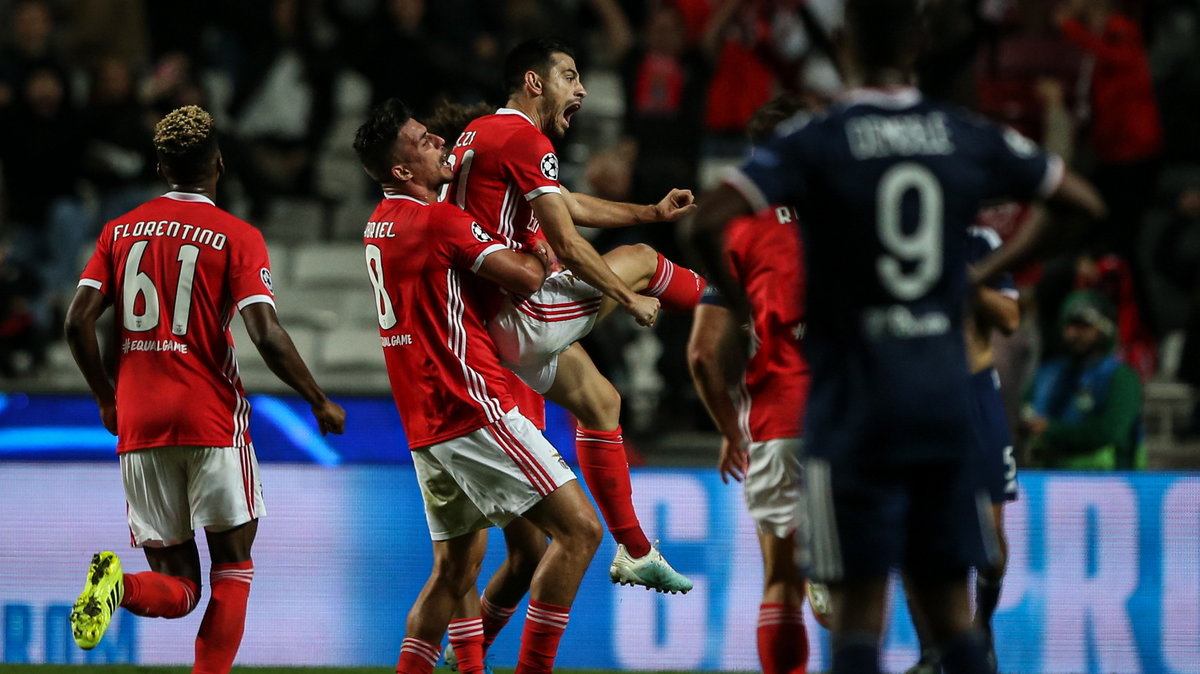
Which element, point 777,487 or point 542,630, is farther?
point 542,630

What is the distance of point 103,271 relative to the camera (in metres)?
6.07

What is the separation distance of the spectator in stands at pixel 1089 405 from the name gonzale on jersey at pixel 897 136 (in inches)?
216

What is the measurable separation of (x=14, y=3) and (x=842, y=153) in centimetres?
1320

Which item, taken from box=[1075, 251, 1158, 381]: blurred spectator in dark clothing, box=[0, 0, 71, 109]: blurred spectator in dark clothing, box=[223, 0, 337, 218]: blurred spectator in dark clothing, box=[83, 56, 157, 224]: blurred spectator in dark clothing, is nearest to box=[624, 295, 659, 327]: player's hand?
box=[1075, 251, 1158, 381]: blurred spectator in dark clothing

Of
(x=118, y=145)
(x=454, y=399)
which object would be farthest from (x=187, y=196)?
(x=118, y=145)

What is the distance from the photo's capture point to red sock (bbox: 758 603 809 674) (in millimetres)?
5730

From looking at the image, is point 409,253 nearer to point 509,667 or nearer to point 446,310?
point 446,310

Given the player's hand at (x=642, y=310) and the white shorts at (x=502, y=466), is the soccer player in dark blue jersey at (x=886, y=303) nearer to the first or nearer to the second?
the player's hand at (x=642, y=310)

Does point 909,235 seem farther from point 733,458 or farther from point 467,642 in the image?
point 467,642

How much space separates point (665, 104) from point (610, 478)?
6.08m

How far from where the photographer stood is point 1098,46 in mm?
12164

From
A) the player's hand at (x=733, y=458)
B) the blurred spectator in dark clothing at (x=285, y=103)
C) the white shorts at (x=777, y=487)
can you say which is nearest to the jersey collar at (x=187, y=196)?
the player's hand at (x=733, y=458)

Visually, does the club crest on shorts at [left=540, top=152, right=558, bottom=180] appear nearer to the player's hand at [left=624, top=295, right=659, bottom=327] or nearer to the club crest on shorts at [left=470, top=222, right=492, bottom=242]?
the club crest on shorts at [left=470, top=222, right=492, bottom=242]

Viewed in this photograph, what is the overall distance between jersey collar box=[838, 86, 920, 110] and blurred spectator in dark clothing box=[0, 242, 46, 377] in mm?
9241
